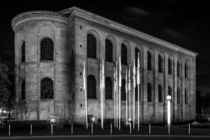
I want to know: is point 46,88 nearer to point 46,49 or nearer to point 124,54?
point 46,49

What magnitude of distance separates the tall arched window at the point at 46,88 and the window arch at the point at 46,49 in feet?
10.2

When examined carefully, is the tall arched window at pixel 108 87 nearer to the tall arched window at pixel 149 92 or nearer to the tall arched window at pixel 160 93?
the tall arched window at pixel 149 92

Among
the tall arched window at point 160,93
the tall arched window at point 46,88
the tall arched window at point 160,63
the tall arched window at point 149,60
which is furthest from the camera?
the tall arched window at point 160,63

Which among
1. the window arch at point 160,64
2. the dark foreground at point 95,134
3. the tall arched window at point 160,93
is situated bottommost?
the dark foreground at point 95,134

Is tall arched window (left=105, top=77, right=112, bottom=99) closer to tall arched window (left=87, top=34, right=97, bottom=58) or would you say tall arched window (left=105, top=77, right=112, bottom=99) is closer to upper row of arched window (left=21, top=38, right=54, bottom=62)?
tall arched window (left=87, top=34, right=97, bottom=58)

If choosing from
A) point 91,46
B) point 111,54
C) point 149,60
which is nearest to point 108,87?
point 111,54

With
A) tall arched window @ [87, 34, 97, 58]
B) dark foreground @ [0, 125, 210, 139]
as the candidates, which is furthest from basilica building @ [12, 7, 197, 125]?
dark foreground @ [0, 125, 210, 139]

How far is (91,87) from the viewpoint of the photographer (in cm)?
4134

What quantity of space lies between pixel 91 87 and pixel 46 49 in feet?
27.6

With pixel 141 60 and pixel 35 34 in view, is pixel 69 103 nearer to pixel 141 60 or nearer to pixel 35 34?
pixel 35 34

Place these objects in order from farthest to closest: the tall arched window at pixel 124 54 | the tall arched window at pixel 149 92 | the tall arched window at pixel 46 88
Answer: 1. the tall arched window at pixel 149 92
2. the tall arched window at pixel 124 54
3. the tall arched window at pixel 46 88

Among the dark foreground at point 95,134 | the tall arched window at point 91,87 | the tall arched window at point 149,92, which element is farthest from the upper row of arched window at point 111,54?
the dark foreground at point 95,134

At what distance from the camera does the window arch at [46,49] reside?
3909cm

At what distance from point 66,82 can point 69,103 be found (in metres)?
2.94
